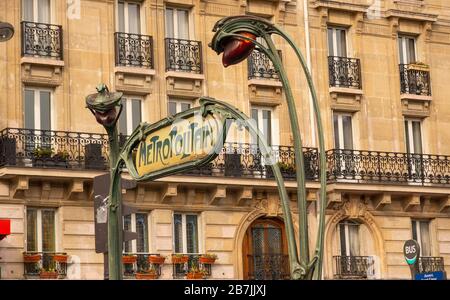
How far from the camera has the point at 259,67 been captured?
30.3 metres

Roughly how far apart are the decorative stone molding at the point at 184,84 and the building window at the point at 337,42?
14.3 ft

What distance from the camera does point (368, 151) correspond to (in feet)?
102

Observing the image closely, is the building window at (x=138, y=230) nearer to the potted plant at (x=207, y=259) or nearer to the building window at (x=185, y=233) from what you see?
the building window at (x=185, y=233)

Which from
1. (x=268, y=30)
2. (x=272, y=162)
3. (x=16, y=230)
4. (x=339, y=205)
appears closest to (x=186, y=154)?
(x=272, y=162)

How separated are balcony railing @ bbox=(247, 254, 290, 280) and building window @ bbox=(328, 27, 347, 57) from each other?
19.7 feet

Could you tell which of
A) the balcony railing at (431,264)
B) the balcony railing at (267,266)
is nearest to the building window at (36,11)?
the balcony railing at (267,266)

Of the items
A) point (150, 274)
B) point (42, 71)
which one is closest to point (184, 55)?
point (42, 71)

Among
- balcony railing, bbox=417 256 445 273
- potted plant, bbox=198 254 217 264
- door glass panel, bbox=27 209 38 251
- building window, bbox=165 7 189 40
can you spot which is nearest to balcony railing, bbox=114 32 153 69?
building window, bbox=165 7 189 40

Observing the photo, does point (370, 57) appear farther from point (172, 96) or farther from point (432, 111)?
point (172, 96)

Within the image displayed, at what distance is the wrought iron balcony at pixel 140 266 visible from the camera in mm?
27328

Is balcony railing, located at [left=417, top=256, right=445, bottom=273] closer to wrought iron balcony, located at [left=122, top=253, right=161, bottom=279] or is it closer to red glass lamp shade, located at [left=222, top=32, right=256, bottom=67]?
wrought iron balcony, located at [left=122, top=253, right=161, bottom=279]

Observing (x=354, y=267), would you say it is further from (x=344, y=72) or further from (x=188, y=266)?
(x=344, y=72)

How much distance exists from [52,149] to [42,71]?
1946 mm
